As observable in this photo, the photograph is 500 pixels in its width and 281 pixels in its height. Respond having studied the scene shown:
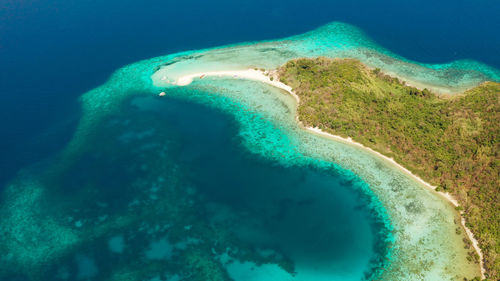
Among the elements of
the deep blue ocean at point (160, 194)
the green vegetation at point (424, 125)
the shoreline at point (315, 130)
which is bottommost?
the deep blue ocean at point (160, 194)

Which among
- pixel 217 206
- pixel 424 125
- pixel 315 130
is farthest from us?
pixel 315 130

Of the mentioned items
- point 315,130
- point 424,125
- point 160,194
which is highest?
point 424,125

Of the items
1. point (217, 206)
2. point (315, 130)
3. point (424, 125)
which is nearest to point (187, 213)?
point (217, 206)

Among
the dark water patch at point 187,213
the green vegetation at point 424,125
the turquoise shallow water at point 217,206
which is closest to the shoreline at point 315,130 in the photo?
the green vegetation at point 424,125

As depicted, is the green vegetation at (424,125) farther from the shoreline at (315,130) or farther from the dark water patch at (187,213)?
the dark water patch at (187,213)

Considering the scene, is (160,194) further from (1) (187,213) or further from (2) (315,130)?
(2) (315,130)

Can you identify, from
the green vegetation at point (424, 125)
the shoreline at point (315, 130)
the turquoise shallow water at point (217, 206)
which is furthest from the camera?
the green vegetation at point (424, 125)
